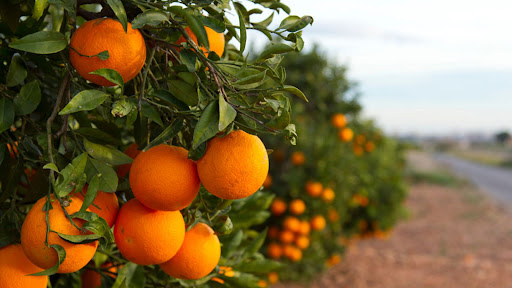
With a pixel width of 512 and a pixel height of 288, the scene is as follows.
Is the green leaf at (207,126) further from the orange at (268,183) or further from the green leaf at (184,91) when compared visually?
the orange at (268,183)

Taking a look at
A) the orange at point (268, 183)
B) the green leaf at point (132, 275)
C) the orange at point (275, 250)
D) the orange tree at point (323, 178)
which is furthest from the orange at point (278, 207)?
the green leaf at point (132, 275)

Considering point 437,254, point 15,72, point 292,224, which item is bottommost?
point 437,254

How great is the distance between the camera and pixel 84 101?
2.02ft

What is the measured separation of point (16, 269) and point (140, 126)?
28cm

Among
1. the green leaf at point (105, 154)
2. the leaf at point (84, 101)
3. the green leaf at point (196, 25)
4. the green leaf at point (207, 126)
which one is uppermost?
the green leaf at point (196, 25)

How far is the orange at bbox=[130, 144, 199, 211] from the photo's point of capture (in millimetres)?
639

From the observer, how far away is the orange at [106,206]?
0.67 metres

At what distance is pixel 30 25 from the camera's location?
781mm

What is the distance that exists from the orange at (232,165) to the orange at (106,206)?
0.16 m

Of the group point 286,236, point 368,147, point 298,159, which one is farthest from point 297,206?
point 368,147

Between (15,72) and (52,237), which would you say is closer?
(52,237)

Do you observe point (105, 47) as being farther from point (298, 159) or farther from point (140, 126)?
point (298, 159)

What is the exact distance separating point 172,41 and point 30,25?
→ 0.27 meters

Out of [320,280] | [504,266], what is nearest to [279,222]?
[320,280]
